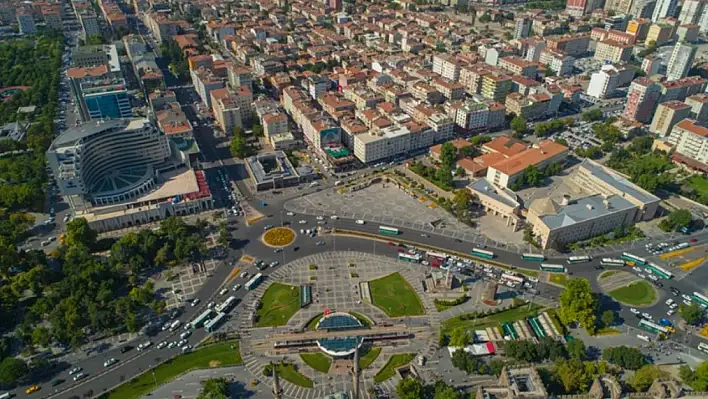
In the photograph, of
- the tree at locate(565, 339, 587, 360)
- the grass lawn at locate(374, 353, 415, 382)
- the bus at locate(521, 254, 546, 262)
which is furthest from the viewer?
the bus at locate(521, 254, 546, 262)

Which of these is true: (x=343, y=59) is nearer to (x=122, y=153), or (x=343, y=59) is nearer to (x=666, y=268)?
(x=122, y=153)

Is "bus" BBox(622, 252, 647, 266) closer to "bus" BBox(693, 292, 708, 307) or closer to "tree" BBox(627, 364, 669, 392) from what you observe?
"bus" BBox(693, 292, 708, 307)

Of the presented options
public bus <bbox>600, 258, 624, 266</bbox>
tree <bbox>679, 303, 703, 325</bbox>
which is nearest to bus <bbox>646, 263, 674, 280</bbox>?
public bus <bbox>600, 258, 624, 266</bbox>

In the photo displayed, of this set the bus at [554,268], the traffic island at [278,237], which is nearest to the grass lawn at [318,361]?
the traffic island at [278,237]

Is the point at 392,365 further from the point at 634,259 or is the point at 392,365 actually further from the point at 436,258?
the point at 634,259

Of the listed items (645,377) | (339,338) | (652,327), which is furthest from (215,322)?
(652,327)

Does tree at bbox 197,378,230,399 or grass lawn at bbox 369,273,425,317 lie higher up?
tree at bbox 197,378,230,399

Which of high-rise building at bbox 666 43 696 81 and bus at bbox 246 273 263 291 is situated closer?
bus at bbox 246 273 263 291
